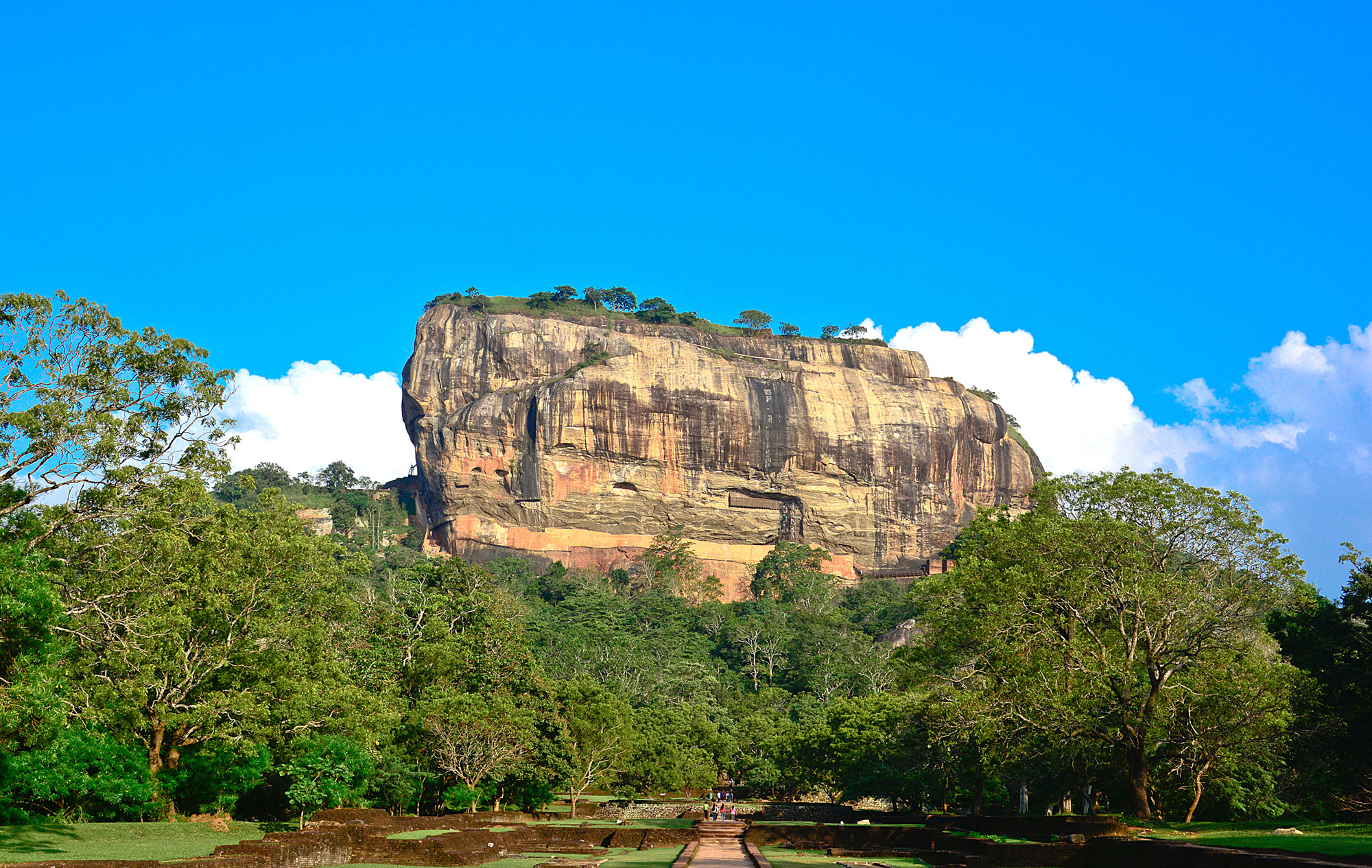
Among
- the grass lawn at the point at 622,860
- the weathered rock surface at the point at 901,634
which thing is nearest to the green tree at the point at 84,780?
the grass lawn at the point at 622,860

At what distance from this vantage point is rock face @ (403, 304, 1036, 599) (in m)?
90.6

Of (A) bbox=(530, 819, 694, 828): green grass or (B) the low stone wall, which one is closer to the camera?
(A) bbox=(530, 819, 694, 828): green grass

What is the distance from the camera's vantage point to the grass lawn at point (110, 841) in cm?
1547

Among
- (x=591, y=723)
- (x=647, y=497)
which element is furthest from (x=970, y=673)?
(x=647, y=497)

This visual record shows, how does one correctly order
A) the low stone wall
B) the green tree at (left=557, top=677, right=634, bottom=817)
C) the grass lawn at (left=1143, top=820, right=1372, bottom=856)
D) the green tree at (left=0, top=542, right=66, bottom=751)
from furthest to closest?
the low stone wall → the green tree at (left=557, top=677, right=634, bottom=817) → the green tree at (left=0, top=542, right=66, bottom=751) → the grass lawn at (left=1143, top=820, right=1372, bottom=856)

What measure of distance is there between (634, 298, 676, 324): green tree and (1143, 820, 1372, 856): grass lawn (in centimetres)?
8807

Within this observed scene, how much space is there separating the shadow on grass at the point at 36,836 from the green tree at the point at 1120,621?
57.9 feet

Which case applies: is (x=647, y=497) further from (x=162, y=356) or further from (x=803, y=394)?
(x=162, y=356)

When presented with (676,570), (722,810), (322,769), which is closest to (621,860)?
(322,769)

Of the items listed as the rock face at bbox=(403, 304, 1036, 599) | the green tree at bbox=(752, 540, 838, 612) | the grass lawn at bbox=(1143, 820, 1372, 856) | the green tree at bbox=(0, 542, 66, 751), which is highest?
the rock face at bbox=(403, 304, 1036, 599)

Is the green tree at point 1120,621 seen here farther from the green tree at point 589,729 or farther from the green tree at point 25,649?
the green tree at point 25,649

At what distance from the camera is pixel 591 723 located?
37000 mm

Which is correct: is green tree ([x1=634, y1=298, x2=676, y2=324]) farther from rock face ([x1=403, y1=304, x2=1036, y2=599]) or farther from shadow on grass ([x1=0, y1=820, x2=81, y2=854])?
shadow on grass ([x1=0, y1=820, x2=81, y2=854])

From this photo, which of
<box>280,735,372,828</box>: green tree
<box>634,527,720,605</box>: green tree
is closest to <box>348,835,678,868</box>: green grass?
<box>280,735,372,828</box>: green tree
